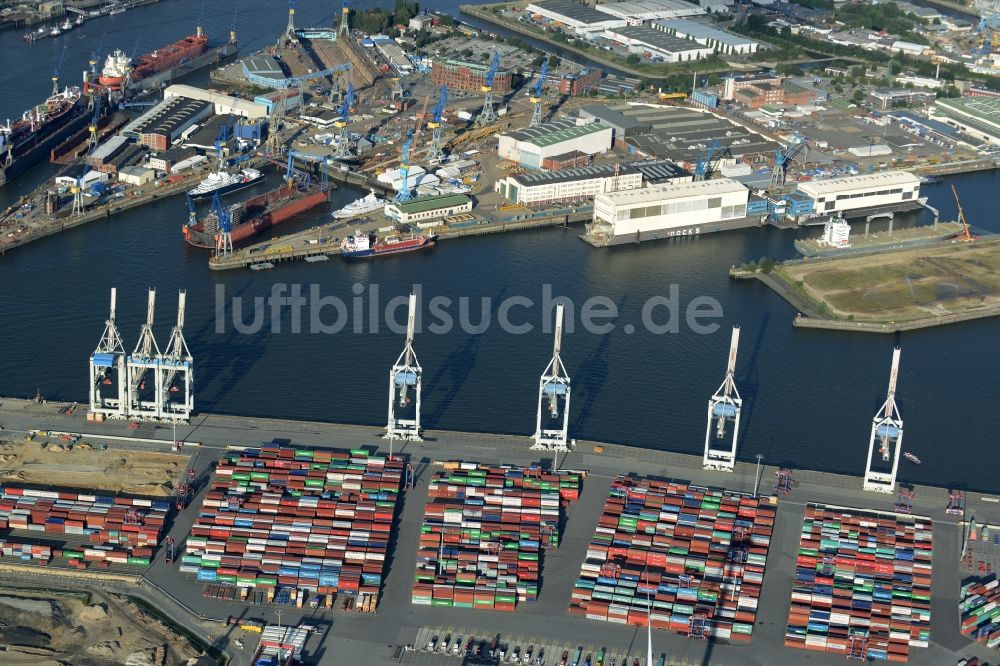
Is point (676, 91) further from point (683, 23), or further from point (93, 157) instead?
point (93, 157)

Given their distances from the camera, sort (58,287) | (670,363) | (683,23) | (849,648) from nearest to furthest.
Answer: (849,648), (670,363), (58,287), (683,23)

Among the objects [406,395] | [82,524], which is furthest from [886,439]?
[82,524]

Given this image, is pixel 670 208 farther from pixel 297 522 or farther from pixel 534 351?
pixel 297 522

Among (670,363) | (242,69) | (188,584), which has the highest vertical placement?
(242,69)

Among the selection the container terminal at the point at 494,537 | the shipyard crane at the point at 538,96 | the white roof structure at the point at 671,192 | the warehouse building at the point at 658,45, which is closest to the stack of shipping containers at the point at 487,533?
the container terminal at the point at 494,537

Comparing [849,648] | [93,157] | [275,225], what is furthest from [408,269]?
[849,648]

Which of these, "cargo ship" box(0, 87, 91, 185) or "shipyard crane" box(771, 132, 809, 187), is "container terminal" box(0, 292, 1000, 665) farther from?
"shipyard crane" box(771, 132, 809, 187)

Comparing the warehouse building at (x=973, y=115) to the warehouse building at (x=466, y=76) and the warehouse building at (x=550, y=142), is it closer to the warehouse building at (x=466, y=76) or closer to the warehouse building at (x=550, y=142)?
the warehouse building at (x=550, y=142)
